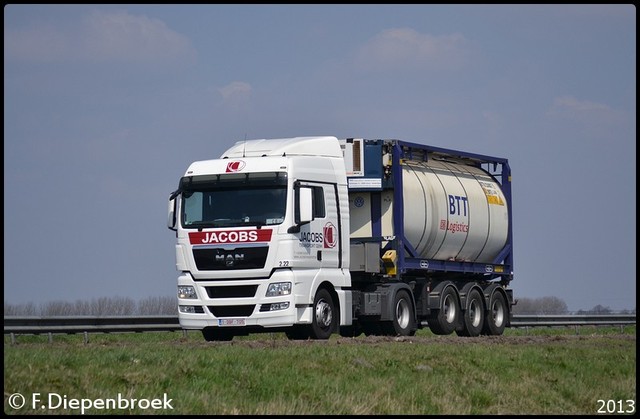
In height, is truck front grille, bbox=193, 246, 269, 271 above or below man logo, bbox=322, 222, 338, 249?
below

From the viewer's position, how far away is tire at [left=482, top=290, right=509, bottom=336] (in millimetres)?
30969

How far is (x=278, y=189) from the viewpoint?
2369 cm

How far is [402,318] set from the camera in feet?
90.4

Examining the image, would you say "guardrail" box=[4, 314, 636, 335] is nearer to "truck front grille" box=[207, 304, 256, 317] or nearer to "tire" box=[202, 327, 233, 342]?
"tire" box=[202, 327, 233, 342]

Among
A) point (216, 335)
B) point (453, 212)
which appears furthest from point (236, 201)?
point (453, 212)

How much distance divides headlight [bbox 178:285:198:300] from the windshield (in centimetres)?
112

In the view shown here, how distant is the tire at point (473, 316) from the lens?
2988 centimetres

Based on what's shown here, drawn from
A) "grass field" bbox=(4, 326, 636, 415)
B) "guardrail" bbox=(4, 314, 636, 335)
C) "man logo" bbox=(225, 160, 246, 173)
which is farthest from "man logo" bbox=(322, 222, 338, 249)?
"guardrail" bbox=(4, 314, 636, 335)

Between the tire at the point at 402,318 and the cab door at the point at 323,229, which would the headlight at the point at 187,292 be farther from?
the tire at the point at 402,318

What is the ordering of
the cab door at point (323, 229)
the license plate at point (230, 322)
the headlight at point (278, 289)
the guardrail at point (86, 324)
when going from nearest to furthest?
the headlight at point (278, 289)
the license plate at point (230, 322)
the cab door at point (323, 229)
the guardrail at point (86, 324)

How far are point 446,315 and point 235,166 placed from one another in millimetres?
7119

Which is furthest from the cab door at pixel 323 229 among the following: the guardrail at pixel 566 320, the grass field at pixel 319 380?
the guardrail at pixel 566 320

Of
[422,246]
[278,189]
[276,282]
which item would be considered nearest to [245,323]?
[276,282]

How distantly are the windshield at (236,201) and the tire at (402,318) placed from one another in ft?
14.6
